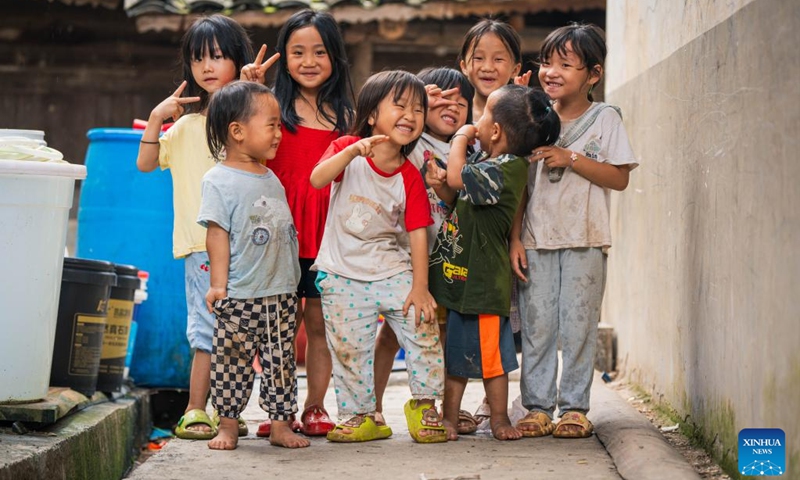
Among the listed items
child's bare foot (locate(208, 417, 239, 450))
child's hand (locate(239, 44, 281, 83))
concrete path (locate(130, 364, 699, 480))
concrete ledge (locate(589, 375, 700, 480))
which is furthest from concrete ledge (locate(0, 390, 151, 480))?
concrete ledge (locate(589, 375, 700, 480))

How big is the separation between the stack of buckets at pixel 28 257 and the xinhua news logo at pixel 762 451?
2.46m

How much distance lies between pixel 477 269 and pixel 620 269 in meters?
2.31

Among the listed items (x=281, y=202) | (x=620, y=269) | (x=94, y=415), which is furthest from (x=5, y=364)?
(x=620, y=269)

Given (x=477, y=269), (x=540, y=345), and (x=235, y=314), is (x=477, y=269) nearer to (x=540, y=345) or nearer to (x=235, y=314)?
(x=540, y=345)

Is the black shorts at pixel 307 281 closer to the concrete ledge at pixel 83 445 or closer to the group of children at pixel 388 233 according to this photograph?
the group of children at pixel 388 233

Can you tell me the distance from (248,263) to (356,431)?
75 cm

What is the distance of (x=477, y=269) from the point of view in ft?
12.9

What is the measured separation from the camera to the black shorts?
13.7 ft

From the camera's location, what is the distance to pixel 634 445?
364cm

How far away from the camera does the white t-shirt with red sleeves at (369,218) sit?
12.8ft

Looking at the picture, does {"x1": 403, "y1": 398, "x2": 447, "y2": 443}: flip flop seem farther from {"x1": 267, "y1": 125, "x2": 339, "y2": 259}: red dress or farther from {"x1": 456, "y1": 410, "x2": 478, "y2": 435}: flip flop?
{"x1": 267, "y1": 125, "x2": 339, "y2": 259}: red dress

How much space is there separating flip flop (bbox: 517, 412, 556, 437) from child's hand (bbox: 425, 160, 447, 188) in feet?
3.14

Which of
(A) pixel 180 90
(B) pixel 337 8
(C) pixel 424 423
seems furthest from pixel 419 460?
(B) pixel 337 8

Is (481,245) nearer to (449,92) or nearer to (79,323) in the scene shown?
(449,92)
